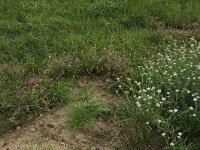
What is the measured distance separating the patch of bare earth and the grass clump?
0.09 m

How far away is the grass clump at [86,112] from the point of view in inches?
278

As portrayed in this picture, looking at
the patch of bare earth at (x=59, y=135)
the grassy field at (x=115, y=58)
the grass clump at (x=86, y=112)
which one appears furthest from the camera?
the grass clump at (x=86, y=112)

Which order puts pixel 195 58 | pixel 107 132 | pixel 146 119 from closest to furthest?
pixel 146 119 → pixel 107 132 → pixel 195 58

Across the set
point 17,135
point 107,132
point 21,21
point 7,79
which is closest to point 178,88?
point 107,132

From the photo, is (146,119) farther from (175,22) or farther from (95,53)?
(175,22)

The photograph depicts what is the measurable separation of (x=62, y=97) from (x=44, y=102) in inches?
13.7

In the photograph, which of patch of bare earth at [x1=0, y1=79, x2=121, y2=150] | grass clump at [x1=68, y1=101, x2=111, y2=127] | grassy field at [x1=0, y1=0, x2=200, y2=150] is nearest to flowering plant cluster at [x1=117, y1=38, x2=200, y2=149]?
grassy field at [x1=0, y1=0, x2=200, y2=150]

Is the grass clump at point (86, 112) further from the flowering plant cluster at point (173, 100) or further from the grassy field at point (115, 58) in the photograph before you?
the flowering plant cluster at point (173, 100)

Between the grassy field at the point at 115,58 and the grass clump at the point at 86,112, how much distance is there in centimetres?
5

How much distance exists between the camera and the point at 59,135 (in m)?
6.89

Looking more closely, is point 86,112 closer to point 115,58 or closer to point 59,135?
point 59,135

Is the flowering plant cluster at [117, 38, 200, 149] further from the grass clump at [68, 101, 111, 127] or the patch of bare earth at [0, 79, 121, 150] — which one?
the patch of bare earth at [0, 79, 121, 150]

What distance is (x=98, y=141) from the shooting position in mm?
6770

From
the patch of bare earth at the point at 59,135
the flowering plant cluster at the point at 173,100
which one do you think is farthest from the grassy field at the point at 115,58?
the patch of bare earth at the point at 59,135
